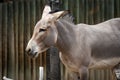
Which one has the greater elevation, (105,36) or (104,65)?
(105,36)

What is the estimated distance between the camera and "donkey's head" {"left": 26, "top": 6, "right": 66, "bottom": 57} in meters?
4.68

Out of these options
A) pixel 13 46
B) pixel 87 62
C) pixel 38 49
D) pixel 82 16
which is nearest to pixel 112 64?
pixel 87 62

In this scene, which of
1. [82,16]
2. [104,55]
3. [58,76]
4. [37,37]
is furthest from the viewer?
[82,16]

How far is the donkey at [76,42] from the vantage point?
187 inches

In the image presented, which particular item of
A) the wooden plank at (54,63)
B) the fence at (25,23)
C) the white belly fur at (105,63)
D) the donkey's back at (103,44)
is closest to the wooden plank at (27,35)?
the fence at (25,23)

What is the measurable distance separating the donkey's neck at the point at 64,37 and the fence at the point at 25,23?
264 cm

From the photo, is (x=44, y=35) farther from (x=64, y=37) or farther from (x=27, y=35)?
(x=27, y=35)

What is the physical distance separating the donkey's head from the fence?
113 inches

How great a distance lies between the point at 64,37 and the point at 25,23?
308 centimetres

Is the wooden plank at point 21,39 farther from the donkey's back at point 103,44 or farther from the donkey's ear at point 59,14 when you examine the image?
the donkey's ear at point 59,14

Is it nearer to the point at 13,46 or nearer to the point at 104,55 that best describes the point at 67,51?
the point at 104,55

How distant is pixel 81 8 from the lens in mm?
7691

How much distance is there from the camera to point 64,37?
502 centimetres

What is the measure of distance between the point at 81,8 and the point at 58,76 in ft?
5.97
